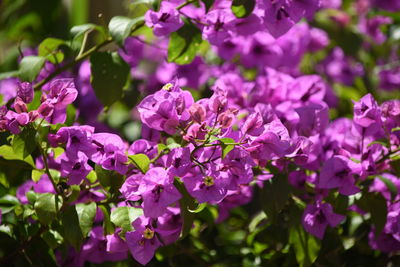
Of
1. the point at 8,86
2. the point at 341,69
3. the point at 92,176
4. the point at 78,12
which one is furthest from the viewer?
the point at 78,12

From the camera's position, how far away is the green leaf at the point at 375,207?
0.78m

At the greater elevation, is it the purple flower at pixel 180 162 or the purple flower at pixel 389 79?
the purple flower at pixel 180 162

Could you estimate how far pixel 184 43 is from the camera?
88 centimetres

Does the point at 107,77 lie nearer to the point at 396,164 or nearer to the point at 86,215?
the point at 86,215

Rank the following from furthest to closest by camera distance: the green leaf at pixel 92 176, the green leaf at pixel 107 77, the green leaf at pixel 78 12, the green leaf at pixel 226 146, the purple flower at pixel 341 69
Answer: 1. the green leaf at pixel 78 12
2. the purple flower at pixel 341 69
3. the green leaf at pixel 107 77
4. the green leaf at pixel 92 176
5. the green leaf at pixel 226 146

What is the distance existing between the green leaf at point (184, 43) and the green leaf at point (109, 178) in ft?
0.78

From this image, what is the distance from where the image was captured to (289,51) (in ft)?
4.14

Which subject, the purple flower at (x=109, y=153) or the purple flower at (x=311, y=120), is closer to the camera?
the purple flower at (x=109, y=153)

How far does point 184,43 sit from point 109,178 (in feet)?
0.87

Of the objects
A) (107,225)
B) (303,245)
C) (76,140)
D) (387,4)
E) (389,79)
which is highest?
(76,140)

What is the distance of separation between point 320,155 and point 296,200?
74 millimetres

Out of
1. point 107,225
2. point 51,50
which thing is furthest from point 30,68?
point 107,225

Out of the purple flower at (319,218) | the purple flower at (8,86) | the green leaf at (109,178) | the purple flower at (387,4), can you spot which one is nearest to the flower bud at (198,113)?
the green leaf at (109,178)

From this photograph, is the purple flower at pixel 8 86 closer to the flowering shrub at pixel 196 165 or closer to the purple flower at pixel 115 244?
the flowering shrub at pixel 196 165
